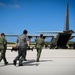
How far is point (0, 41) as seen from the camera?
35.6 feet

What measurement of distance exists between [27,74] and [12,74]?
0.51 meters

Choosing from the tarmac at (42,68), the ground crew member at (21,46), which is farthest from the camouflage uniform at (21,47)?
the tarmac at (42,68)

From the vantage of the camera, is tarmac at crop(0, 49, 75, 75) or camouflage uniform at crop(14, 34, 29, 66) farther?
camouflage uniform at crop(14, 34, 29, 66)

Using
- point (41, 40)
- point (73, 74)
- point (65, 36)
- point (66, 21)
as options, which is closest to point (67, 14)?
point (66, 21)

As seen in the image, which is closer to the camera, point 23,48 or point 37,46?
Result: point 23,48

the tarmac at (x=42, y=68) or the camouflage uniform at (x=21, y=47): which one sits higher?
the camouflage uniform at (x=21, y=47)

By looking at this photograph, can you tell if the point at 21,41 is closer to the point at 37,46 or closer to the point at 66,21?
the point at 37,46

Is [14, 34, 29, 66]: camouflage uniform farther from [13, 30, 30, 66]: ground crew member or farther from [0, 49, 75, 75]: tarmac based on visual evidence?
[0, 49, 75, 75]: tarmac

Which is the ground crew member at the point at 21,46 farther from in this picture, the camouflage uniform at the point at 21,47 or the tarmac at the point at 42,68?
the tarmac at the point at 42,68

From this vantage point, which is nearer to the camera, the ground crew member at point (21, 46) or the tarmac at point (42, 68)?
the tarmac at point (42, 68)

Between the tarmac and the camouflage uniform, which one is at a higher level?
the camouflage uniform

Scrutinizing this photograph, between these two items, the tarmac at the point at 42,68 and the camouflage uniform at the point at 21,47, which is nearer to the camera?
the tarmac at the point at 42,68

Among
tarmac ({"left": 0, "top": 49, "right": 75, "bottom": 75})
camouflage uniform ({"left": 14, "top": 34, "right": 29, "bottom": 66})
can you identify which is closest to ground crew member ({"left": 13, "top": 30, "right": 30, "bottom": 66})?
camouflage uniform ({"left": 14, "top": 34, "right": 29, "bottom": 66})

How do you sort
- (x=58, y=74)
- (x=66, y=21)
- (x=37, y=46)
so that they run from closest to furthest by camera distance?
(x=58, y=74), (x=37, y=46), (x=66, y=21)
